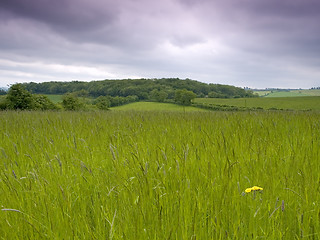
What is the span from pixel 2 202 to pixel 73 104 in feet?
102

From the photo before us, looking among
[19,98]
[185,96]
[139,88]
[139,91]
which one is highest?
[139,88]

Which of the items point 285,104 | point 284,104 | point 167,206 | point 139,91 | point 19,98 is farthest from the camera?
point 139,91

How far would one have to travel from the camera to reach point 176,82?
113 metres

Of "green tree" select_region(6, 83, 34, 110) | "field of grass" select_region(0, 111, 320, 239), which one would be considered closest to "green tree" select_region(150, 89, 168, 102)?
"green tree" select_region(6, 83, 34, 110)

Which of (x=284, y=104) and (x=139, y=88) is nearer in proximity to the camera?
(x=284, y=104)

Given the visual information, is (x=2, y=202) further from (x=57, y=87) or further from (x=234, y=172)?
(x=57, y=87)

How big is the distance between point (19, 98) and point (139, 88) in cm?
7831

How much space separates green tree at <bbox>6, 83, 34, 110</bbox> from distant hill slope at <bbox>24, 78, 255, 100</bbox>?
6570 centimetres

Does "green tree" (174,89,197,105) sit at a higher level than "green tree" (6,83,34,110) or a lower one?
higher

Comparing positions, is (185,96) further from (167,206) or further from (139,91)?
(167,206)

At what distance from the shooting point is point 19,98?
20484mm

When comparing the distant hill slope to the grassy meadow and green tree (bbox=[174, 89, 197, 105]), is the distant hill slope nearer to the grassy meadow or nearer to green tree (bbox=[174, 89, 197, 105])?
green tree (bbox=[174, 89, 197, 105])

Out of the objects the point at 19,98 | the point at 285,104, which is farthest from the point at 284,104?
the point at 19,98

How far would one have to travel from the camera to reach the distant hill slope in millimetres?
91875
